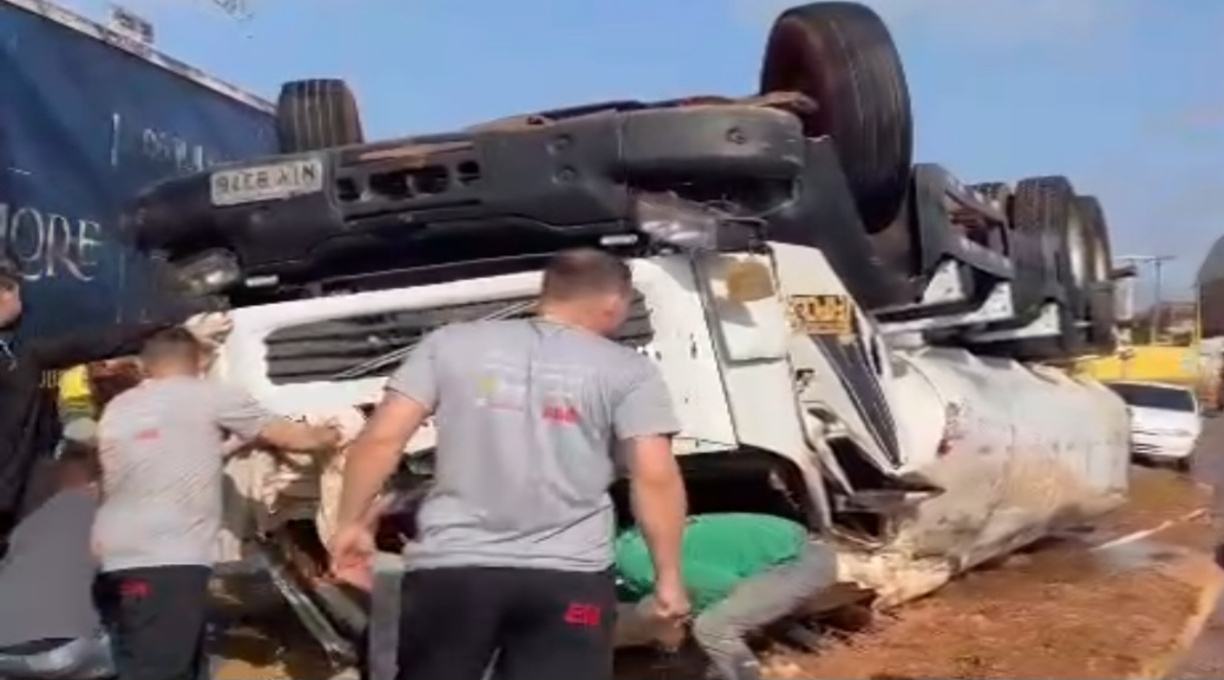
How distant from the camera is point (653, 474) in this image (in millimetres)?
4133

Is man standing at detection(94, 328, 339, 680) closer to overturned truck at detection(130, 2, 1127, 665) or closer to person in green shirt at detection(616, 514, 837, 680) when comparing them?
overturned truck at detection(130, 2, 1127, 665)

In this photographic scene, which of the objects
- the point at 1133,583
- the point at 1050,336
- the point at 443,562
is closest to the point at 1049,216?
the point at 1050,336

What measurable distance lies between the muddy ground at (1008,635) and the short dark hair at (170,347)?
1571mm

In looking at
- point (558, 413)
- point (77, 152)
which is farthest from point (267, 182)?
point (558, 413)

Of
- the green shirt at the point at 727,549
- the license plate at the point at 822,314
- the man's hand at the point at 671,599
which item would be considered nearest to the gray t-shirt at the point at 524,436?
the man's hand at the point at 671,599

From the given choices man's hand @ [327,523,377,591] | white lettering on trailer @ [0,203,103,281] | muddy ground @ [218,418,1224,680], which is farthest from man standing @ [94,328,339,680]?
white lettering on trailer @ [0,203,103,281]

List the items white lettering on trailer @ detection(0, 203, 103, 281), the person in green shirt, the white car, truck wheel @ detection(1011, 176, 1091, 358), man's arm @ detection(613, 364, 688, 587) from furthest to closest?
the white car → truck wheel @ detection(1011, 176, 1091, 358) → white lettering on trailer @ detection(0, 203, 103, 281) → the person in green shirt → man's arm @ detection(613, 364, 688, 587)

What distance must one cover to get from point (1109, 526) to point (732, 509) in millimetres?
7220

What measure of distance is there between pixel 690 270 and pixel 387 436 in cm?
211

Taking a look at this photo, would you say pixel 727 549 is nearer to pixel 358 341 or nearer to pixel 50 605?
pixel 358 341

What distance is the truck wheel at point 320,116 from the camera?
8.30 metres

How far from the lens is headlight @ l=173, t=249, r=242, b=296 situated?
6.75 meters

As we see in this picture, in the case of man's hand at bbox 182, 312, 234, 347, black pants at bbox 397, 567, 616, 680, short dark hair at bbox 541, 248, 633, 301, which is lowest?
black pants at bbox 397, 567, 616, 680

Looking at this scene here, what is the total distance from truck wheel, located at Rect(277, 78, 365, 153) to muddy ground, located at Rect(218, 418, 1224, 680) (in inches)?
87.4
